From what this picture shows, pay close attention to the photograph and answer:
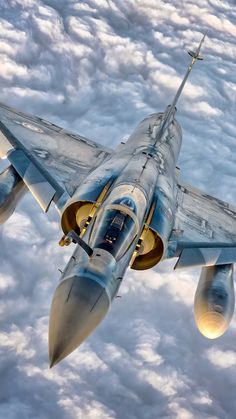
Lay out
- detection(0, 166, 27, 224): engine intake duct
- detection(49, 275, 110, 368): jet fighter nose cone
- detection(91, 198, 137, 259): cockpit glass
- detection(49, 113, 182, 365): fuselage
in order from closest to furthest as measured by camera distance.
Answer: detection(49, 275, 110, 368): jet fighter nose cone → detection(49, 113, 182, 365): fuselage → detection(91, 198, 137, 259): cockpit glass → detection(0, 166, 27, 224): engine intake duct

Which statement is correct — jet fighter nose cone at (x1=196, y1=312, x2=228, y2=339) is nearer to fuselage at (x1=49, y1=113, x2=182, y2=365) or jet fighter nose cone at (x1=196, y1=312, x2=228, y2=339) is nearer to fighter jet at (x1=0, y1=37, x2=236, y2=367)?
fighter jet at (x1=0, y1=37, x2=236, y2=367)

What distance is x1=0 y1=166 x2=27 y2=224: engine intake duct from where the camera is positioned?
12.7 meters

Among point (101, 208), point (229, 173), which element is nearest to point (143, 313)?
point (101, 208)

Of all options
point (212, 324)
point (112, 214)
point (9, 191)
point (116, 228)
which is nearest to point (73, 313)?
point (116, 228)

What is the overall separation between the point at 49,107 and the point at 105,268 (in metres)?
23.8

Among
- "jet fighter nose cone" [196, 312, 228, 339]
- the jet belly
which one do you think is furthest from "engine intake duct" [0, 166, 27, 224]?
"jet fighter nose cone" [196, 312, 228, 339]

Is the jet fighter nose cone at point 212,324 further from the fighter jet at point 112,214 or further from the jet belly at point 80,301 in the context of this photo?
the jet belly at point 80,301

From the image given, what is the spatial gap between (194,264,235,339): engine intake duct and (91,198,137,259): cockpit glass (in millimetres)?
3290

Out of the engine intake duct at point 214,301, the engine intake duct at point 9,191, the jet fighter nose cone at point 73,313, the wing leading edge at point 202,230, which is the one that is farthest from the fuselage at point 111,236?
the engine intake duct at point 9,191

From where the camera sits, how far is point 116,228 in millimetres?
9430

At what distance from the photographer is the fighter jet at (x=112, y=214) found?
8383mm

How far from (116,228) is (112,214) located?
0.48 m

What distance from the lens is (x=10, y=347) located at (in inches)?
631

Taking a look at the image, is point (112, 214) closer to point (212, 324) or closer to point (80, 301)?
point (80, 301)
